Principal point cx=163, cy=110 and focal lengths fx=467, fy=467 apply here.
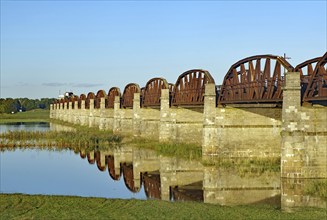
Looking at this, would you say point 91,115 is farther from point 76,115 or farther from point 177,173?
point 177,173

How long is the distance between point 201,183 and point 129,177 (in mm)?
6253

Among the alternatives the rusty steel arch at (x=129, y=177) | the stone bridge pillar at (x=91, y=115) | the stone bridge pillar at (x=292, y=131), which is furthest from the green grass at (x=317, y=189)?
the stone bridge pillar at (x=91, y=115)

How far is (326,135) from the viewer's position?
29.3m

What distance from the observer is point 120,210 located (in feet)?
66.5

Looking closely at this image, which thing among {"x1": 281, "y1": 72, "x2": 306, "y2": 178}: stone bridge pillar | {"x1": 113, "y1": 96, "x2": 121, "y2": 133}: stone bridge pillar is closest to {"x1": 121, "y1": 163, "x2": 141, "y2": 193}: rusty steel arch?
{"x1": 281, "y1": 72, "x2": 306, "y2": 178}: stone bridge pillar

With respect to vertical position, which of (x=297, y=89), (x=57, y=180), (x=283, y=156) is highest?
(x=297, y=89)

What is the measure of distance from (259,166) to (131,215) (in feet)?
67.4

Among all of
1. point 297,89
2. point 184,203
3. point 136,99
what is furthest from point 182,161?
point 136,99

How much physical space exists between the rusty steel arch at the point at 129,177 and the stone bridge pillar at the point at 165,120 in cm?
1228

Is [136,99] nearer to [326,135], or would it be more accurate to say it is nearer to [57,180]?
[57,180]

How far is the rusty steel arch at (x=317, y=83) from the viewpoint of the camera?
95.0 ft

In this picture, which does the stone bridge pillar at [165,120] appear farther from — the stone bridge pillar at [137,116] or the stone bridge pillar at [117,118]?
the stone bridge pillar at [117,118]

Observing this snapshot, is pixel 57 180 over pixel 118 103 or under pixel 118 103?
under

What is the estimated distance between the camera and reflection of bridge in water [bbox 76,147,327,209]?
25672 millimetres
